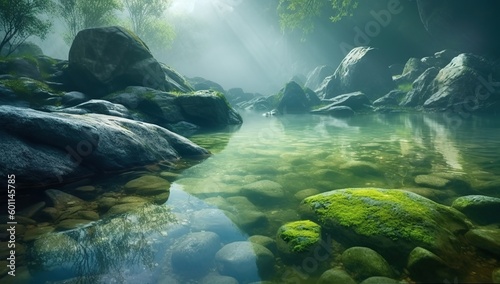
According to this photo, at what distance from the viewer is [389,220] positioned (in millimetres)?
3842

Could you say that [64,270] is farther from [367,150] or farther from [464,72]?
[464,72]

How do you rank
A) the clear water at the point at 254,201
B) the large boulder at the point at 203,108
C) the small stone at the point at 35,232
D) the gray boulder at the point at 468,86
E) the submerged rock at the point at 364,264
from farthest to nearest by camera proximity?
the gray boulder at the point at 468,86 → the large boulder at the point at 203,108 → the small stone at the point at 35,232 → the clear water at the point at 254,201 → the submerged rock at the point at 364,264

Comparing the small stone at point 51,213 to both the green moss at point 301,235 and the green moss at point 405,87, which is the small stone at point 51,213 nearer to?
the green moss at point 301,235

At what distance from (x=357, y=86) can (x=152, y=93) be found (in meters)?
32.0

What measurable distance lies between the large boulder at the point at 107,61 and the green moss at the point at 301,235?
19345mm

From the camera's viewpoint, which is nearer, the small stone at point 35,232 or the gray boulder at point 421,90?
the small stone at point 35,232

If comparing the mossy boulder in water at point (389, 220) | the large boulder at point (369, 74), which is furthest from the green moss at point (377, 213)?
the large boulder at point (369, 74)

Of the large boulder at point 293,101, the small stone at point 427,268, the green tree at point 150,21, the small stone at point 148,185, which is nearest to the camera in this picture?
the small stone at point 427,268

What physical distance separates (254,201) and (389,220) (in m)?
2.61

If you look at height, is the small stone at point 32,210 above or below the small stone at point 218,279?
above

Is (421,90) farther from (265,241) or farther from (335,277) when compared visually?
(335,277)

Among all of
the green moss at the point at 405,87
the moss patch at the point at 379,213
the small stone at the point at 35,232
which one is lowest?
the moss patch at the point at 379,213

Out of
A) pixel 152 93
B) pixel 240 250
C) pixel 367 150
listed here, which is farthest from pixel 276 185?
pixel 152 93

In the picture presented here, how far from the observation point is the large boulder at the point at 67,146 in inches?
222
